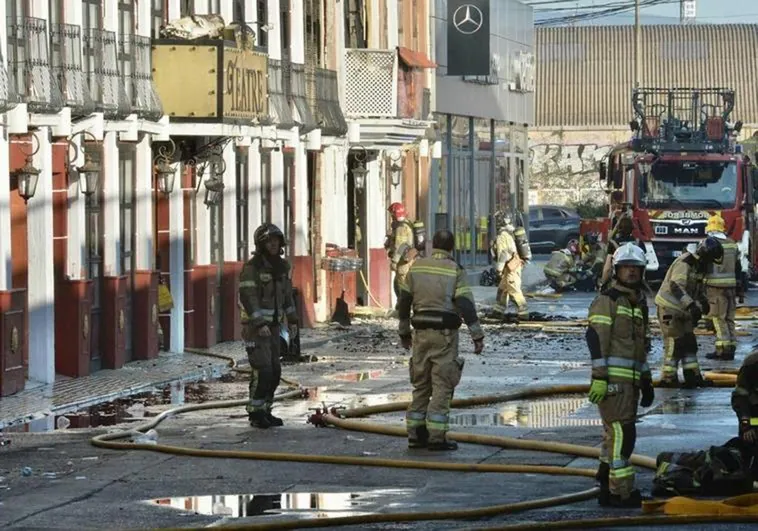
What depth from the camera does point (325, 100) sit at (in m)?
35.8

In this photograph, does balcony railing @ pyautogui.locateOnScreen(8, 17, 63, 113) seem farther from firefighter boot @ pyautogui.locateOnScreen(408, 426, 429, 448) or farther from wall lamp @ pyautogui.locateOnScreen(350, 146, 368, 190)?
wall lamp @ pyautogui.locateOnScreen(350, 146, 368, 190)

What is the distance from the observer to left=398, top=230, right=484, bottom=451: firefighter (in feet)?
56.3

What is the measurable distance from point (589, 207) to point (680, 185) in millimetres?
32747

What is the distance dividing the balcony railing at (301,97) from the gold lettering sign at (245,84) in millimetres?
2783

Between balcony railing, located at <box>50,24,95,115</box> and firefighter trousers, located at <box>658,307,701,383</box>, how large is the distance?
675 cm

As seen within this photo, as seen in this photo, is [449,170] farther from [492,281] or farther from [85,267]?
[85,267]

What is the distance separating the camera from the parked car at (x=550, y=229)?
69812 mm

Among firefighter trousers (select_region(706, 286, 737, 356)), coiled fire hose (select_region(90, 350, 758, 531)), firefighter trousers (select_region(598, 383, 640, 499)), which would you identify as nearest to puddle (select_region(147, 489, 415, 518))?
coiled fire hose (select_region(90, 350, 758, 531))

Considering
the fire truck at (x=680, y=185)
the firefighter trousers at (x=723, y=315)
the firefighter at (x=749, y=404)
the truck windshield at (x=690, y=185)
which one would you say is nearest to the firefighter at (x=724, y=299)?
the firefighter trousers at (x=723, y=315)

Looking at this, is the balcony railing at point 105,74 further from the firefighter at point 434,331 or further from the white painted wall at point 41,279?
the firefighter at point 434,331

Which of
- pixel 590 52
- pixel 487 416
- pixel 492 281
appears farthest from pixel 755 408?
pixel 590 52

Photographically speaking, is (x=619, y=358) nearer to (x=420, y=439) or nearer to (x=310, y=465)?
(x=310, y=465)

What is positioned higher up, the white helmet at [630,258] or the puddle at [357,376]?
the white helmet at [630,258]

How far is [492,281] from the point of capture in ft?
161
